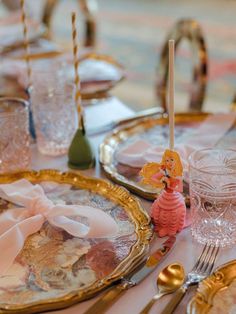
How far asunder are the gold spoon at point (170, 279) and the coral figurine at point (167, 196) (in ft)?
0.34

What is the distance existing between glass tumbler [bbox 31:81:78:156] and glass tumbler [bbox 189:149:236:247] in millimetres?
412

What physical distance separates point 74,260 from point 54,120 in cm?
48

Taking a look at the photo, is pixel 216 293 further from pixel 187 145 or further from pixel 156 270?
pixel 187 145

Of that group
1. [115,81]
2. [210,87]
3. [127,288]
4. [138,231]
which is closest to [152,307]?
[127,288]

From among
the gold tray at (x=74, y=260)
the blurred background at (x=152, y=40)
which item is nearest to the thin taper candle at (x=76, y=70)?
the gold tray at (x=74, y=260)

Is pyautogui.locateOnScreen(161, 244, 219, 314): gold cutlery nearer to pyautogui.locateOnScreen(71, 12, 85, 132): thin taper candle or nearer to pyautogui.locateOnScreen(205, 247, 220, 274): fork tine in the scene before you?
pyautogui.locateOnScreen(205, 247, 220, 274): fork tine

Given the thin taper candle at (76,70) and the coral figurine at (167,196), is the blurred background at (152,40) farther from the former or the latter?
the coral figurine at (167,196)

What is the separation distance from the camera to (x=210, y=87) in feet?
12.7

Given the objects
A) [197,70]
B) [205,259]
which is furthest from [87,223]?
[197,70]

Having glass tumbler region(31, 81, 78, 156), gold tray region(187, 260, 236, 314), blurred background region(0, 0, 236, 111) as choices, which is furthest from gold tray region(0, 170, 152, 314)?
blurred background region(0, 0, 236, 111)

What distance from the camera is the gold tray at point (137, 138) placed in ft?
3.29

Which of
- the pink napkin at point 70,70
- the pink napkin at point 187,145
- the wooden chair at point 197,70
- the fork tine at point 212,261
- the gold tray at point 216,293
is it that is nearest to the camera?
the gold tray at point 216,293

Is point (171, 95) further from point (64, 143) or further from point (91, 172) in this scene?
point (64, 143)

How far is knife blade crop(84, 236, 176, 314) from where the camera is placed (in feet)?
2.36
